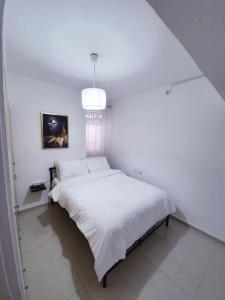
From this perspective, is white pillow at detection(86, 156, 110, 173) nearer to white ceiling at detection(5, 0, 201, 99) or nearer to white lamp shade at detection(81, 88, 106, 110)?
white lamp shade at detection(81, 88, 106, 110)

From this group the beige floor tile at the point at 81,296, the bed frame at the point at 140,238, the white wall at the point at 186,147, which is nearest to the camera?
the beige floor tile at the point at 81,296

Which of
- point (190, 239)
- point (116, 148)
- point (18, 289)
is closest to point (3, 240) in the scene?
point (18, 289)

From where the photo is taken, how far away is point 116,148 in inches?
137

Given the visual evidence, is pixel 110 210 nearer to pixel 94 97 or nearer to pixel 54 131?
pixel 94 97

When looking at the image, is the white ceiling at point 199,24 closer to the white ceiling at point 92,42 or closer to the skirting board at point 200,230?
the white ceiling at point 92,42

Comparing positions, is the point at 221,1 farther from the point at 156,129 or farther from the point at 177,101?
the point at 156,129

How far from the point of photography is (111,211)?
1494mm

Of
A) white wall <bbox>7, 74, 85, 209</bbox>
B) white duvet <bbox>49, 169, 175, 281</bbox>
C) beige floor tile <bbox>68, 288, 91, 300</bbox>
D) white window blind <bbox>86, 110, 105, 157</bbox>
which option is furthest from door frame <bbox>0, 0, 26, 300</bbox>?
white window blind <bbox>86, 110, 105, 157</bbox>

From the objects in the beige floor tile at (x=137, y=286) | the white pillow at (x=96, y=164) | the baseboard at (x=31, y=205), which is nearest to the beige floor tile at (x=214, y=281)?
the beige floor tile at (x=137, y=286)

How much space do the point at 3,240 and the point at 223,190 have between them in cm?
244

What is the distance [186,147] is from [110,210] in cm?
162

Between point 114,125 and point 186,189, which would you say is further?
point 114,125

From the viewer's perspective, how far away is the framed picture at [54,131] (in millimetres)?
2541

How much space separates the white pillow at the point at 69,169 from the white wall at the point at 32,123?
28 cm
